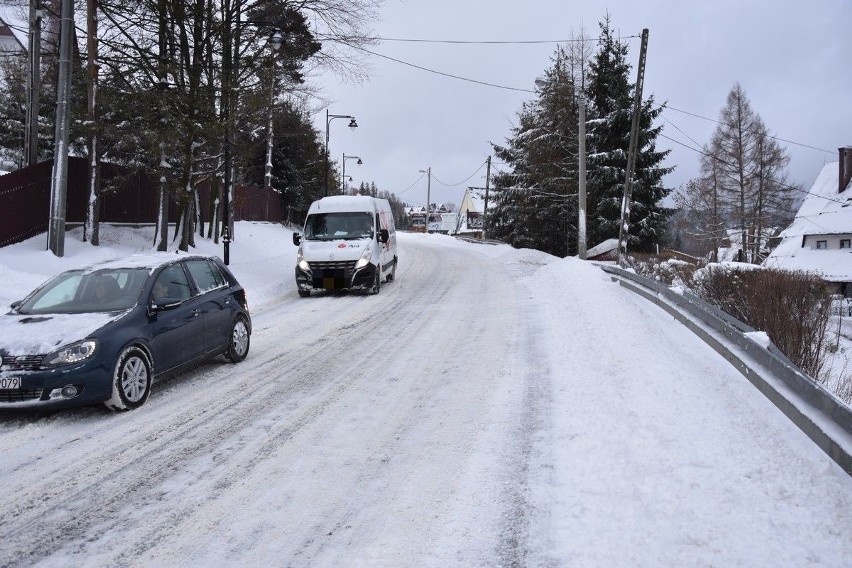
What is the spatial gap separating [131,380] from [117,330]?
0.52 meters

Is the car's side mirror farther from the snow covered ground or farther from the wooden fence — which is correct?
the wooden fence

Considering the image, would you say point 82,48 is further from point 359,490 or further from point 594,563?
point 594,563

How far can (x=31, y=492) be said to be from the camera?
4.43 m

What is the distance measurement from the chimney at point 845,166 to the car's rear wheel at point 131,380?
5257cm

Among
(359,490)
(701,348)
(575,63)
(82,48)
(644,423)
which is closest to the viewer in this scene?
(359,490)

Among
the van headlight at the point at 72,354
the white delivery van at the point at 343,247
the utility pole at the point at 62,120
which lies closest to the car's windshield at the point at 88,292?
the van headlight at the point at 72,354

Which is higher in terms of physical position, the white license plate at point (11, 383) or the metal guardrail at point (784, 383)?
the metal guardrail at point (784, 383)

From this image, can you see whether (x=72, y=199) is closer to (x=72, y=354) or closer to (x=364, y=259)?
(x=364, y=259)

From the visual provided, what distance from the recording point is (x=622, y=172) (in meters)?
34.7

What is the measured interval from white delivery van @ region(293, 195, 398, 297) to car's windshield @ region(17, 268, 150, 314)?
7.78 meters

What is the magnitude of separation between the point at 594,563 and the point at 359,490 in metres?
1.71

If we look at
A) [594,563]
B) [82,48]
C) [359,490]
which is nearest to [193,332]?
[359,490]

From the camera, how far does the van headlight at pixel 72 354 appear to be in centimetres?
588

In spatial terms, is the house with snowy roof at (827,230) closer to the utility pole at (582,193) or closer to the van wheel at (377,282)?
the utility pole at (582,193)
